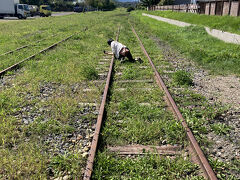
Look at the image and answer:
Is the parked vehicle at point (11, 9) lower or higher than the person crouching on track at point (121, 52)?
higher

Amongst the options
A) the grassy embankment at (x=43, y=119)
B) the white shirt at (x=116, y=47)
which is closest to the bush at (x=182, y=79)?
the grassy embankment at (x=43, y=119)

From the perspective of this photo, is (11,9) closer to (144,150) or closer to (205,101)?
(205,101)

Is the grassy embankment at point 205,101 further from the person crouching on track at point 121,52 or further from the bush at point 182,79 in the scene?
the person crouching on track at point 121,52

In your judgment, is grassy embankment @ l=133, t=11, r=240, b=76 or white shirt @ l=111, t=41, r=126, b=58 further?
white shirt @ l=111, t=41, r=126, b=58

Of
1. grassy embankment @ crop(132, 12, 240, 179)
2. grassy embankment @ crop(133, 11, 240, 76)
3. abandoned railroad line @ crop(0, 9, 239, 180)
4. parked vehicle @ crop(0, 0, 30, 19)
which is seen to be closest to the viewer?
abandoned railroad line @ crop(0, 9, 239, 180)

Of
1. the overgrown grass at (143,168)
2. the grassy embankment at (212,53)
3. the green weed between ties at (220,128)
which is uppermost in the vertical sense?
the grassy embankment at (212,53)

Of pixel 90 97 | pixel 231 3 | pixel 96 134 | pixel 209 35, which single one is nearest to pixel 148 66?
pixel 90 97

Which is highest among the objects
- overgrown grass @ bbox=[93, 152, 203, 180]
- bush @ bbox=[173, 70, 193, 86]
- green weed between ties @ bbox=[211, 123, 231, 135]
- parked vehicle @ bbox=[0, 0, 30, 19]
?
parked vehicle @ bbox=[0, 0, 30, 19]

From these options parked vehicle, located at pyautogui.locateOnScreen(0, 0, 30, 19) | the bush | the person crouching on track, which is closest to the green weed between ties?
the bush

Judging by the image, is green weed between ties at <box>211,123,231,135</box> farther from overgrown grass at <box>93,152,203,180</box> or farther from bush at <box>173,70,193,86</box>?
bush at <box>173,70,193,86</box>

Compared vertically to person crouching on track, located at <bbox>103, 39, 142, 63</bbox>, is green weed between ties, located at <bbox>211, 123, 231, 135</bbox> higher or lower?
lower

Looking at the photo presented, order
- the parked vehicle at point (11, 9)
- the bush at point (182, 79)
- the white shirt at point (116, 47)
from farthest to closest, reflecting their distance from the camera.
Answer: the parked vehicle at point (11, 9), the white shirt at point (116, 47), the bush at point (182, 79)

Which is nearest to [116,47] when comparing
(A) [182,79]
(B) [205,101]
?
(A) [182,79]

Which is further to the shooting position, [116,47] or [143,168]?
[116,47]
